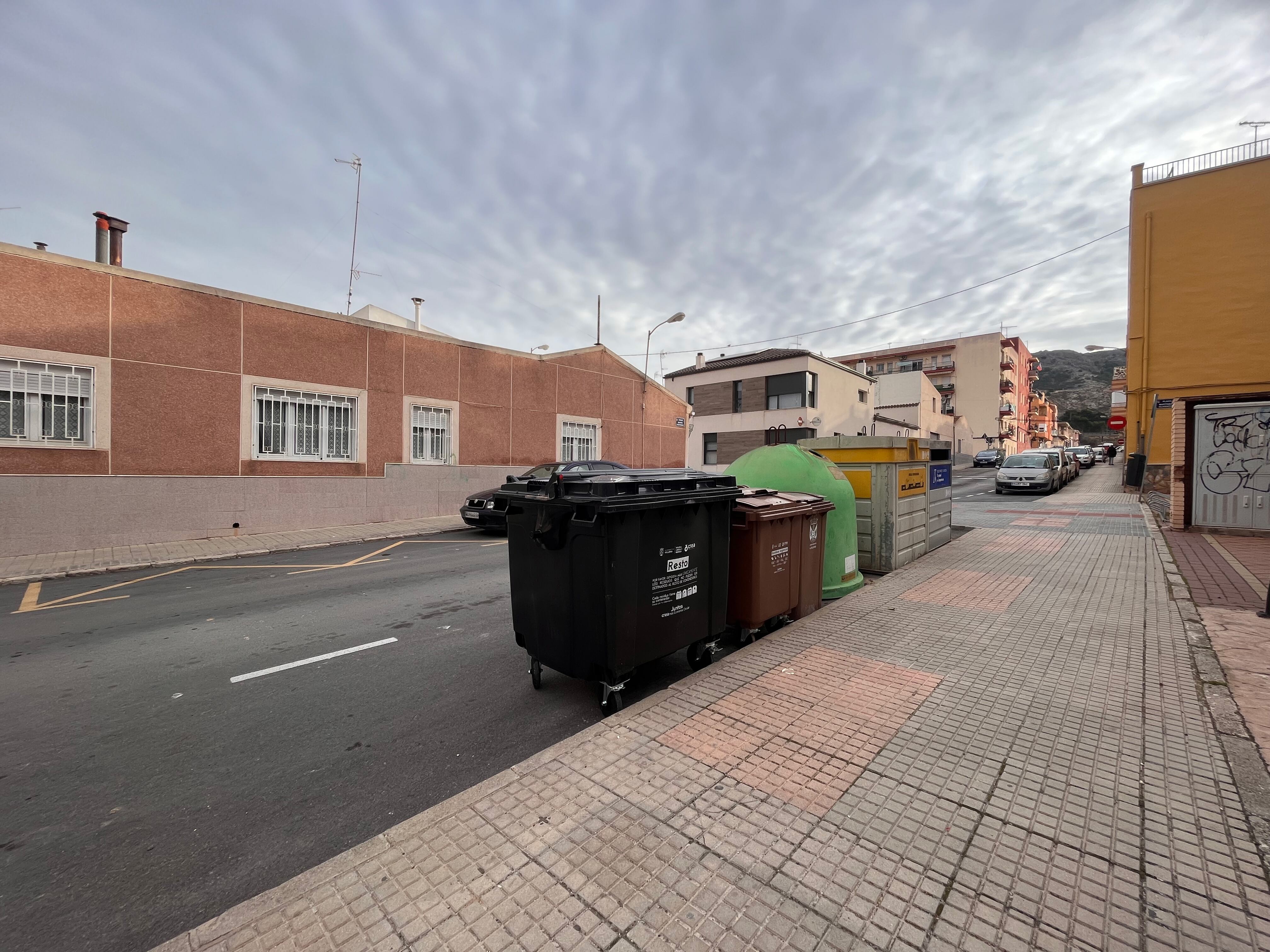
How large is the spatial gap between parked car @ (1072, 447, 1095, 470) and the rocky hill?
255 ft

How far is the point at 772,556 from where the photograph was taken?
4.80m

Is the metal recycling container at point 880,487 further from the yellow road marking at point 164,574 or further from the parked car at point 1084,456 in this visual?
the parked car at point 1084,456

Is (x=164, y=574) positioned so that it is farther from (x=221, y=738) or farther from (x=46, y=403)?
(x=221, y=738)

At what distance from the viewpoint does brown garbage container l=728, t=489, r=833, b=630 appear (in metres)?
4.61

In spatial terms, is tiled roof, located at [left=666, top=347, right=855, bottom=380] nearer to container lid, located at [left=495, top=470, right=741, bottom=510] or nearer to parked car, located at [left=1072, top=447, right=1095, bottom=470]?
parked car, located at [left=1072, top=447, right=1095, bottom=470]

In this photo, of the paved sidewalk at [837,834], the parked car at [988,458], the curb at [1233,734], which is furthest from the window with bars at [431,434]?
the parked car at [988,458]

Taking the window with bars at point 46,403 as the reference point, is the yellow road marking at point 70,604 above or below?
below

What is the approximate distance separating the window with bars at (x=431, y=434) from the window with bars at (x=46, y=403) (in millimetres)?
6262

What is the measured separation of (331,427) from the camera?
1337 cm

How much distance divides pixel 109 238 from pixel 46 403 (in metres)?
4.04

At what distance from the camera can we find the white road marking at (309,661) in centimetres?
441

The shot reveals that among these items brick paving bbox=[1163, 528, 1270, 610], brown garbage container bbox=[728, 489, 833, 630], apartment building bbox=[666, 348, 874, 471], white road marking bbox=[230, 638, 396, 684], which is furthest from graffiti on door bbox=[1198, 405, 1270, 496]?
apartment building bbox=[666, 348, 874, 471]

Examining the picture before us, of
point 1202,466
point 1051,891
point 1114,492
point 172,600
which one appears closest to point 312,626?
point 172,600

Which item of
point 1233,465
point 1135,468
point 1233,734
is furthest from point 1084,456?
point 1233,734
